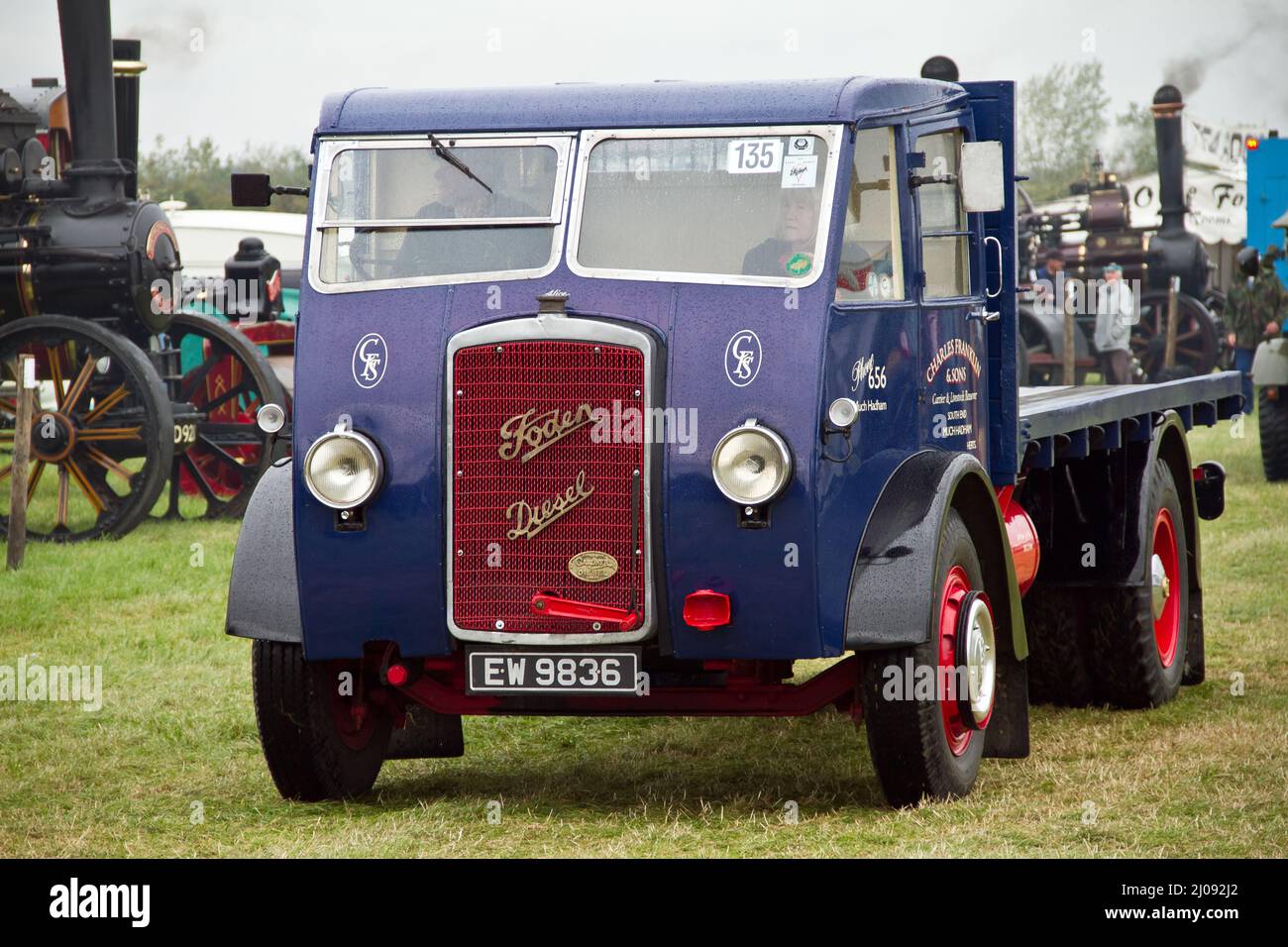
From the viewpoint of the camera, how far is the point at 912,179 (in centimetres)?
605

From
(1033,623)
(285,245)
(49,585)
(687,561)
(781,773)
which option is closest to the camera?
(687,561)

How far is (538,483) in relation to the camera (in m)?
5.56

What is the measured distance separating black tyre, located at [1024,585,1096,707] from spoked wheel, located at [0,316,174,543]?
7.13m

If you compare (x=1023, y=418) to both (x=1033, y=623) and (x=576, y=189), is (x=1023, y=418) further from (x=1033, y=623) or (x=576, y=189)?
(x=576, y=189)

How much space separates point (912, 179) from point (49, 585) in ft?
22.4

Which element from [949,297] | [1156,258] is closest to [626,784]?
[949,297]

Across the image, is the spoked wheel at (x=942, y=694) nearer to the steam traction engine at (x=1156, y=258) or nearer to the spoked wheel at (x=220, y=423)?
the spoked wheel at (x=220, y=423)

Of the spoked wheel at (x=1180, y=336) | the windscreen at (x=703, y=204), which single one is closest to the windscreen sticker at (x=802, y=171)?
the windscreen at (x=703, y=204)

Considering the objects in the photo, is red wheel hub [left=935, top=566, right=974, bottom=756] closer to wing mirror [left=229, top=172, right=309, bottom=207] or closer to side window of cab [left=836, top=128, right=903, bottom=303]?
side window of cab [left=836, top=128, right=903, bottom=303]

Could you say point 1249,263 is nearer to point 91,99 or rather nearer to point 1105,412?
point 91,99

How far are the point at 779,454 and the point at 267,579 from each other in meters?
1.59

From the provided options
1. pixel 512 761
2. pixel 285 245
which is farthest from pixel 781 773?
pixel 285 245

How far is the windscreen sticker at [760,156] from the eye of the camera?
19.0 feet

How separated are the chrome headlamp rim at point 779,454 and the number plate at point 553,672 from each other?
52cm
